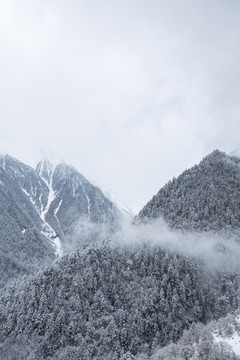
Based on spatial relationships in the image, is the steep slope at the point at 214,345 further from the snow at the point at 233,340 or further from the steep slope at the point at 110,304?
the steep slope at the point at 110,304

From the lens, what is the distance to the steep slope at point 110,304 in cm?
13988

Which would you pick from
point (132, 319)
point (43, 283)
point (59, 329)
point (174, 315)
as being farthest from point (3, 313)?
point (174, 315)

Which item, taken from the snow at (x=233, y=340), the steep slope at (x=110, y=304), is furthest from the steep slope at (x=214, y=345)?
the steep slope at (x=110, y=304)

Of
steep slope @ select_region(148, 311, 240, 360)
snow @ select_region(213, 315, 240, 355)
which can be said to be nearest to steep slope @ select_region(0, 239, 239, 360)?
steep slope @ select_region(148, 311, 240, 360)

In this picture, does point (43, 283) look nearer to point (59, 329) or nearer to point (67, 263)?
point (67, 263)

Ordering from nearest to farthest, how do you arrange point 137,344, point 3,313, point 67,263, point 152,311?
point 137,344
point 152,311
point 3,313
point 67,263

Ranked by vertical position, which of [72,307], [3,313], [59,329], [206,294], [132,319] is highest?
[206,294]

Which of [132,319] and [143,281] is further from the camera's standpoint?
[143,281]

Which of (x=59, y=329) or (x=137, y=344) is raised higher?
(x=137, y=344)

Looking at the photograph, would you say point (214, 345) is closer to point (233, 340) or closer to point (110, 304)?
point (233, 340)

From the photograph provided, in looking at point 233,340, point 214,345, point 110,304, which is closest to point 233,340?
point 233,340

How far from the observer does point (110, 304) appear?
155250mm

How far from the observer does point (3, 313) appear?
161375mm

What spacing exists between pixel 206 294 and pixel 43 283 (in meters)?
86.4
